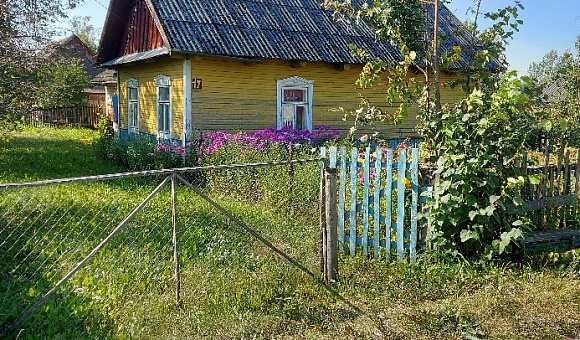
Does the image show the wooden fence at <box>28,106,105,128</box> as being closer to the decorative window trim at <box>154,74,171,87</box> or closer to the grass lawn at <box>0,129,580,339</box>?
the decorative window trim at <box>154,74,171,87</box>

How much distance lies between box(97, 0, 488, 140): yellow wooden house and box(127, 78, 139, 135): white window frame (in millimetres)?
85

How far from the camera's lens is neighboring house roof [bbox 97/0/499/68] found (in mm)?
10781

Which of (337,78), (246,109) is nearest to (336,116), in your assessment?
(337,78)

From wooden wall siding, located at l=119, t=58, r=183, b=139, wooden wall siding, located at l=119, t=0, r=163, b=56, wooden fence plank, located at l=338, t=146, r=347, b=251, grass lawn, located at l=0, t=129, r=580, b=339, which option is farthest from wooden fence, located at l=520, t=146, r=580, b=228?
wooden wall siding, located at l=119, t=0, r=163, b=56

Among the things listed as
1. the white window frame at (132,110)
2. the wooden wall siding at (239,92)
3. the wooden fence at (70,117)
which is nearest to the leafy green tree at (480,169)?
the wooden wall siding at (239,92)

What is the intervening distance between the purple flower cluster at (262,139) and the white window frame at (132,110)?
4.63 meters

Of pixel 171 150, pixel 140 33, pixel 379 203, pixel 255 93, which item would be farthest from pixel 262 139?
pixel 140 33

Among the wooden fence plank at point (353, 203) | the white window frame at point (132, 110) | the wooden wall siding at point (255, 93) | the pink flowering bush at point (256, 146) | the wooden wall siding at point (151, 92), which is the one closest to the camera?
the wooden fence plank at point (353, 203)

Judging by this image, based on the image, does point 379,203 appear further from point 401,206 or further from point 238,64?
point 238,64

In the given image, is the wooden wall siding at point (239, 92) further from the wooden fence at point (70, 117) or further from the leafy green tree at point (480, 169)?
the wooden fence at point (70, 117)

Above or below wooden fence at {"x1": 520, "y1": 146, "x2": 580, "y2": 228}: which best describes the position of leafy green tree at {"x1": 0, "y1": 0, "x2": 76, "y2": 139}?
above

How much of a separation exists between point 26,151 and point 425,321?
41.7 feet

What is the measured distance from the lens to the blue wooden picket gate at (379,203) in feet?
17.6

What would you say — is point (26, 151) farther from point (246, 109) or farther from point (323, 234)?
point (323, 234)
